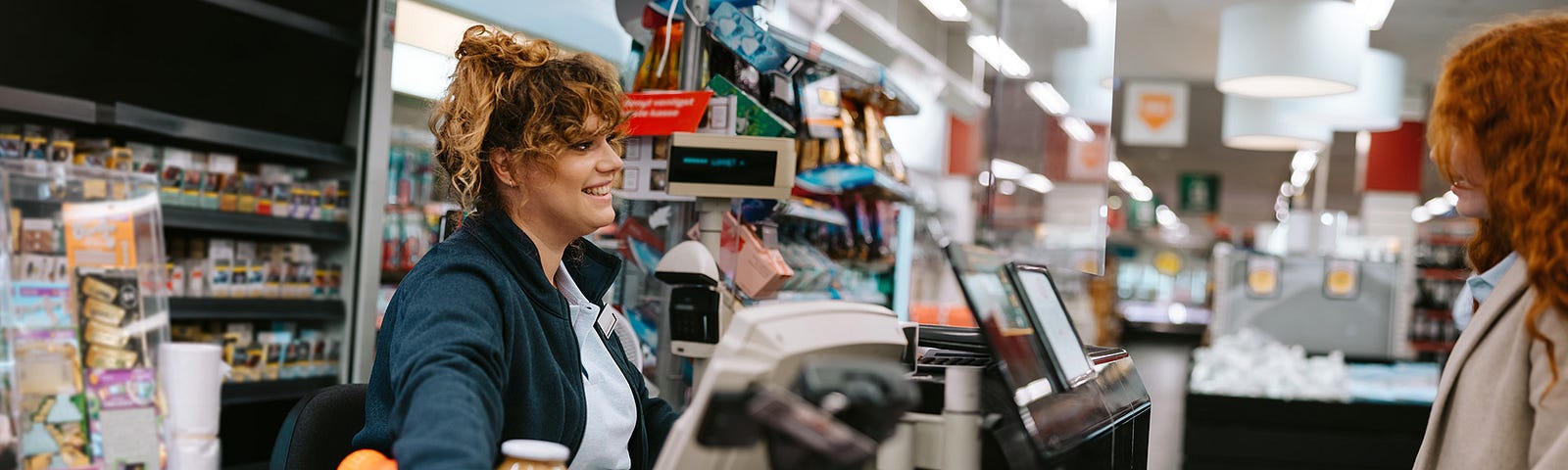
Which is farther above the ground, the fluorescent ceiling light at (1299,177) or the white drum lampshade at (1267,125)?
the fluorescent ceiling light at (1299,177)

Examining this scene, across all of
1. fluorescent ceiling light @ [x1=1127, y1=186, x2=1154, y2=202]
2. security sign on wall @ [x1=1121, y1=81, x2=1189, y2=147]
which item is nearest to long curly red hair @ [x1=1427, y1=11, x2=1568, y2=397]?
security sign on wall @ [x1=1121, y1=81, x2=1189, y2=147]

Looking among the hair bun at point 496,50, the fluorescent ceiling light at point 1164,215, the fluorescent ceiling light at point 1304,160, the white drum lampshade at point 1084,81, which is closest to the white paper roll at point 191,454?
the hair bun at point 496,50

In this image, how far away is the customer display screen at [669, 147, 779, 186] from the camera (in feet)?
9.40

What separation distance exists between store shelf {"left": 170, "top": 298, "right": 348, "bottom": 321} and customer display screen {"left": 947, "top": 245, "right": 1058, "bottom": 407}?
8.89 ft

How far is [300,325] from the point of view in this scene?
13.8ft

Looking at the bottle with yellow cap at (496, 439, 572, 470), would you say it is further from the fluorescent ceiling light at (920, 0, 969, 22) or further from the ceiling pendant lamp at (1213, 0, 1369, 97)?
the ceiling pendant lamp at (1213, 0, 1369, 97)

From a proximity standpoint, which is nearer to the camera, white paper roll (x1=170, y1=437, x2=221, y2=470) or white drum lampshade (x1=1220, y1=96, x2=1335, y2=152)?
white paper roll (x1=170, y1=437, x2=221, y2=470)

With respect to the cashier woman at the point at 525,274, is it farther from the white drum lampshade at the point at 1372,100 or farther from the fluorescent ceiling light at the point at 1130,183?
the fluorescent ceiling light at the point at 1130,183

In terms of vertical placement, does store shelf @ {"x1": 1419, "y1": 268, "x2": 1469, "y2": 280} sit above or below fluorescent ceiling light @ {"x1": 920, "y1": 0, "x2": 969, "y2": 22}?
below

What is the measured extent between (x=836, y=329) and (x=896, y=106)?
9.70 ft

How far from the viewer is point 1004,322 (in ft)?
5.78

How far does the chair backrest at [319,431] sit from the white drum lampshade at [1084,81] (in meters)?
4.99

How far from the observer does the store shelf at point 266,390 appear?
3.80 meters

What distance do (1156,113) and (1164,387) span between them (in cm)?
304
